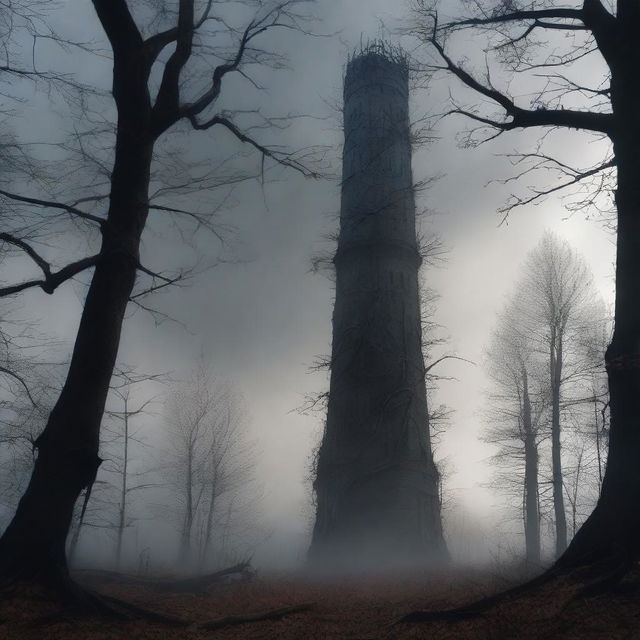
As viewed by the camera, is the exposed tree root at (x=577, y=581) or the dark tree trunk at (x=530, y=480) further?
the dark tree trunk at (x=530, y=480)

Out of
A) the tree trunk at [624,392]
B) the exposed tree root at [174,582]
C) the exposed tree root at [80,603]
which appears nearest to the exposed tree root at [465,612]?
the tree trunk at [624,392]

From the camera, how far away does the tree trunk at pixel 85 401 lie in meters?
4.25

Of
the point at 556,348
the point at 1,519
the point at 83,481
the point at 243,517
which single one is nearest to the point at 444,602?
the point at 83,481

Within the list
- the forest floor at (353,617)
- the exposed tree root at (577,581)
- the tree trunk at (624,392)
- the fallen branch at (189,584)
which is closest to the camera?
the forest floor at (353,617)

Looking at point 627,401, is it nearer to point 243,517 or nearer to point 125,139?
point 125,139

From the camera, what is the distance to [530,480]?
18.7 m

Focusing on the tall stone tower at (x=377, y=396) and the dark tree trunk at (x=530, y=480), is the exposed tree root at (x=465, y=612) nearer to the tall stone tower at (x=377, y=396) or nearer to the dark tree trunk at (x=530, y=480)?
the tall stone tower at (x=377, y=396)

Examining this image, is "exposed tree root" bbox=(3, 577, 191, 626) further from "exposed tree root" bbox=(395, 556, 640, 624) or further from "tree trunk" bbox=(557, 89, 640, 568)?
"tree trunk" bbox=(557, 89, 640, 568)

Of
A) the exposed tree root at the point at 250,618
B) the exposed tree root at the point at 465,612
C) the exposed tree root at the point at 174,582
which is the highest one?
the exposed tree root at the point at 465,612

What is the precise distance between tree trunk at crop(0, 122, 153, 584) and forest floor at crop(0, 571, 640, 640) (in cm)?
38

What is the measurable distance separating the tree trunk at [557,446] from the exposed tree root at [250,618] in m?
12.6

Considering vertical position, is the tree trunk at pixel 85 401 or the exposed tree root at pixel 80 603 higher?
the tree trunk at pixel 85 401

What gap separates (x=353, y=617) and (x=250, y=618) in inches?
29.7

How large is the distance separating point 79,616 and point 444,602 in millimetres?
2646
